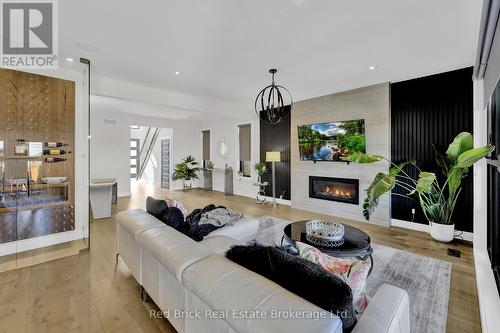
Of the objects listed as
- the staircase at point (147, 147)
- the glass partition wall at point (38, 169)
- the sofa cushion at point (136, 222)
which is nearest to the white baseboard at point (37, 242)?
the glass partition wall at point (38, 169)

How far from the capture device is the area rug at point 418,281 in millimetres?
1961

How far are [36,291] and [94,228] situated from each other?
6.97 feet

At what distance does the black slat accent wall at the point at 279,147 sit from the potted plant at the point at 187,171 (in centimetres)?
332

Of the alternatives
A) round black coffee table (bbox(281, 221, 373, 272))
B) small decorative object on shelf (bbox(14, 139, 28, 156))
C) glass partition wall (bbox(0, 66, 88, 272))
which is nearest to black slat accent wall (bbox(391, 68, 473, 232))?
round black coffee table (bbox(281, 221, 373, 272))

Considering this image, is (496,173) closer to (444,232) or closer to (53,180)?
(444,232)

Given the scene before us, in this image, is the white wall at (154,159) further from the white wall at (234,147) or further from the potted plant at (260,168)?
the potted plant at (260,168)

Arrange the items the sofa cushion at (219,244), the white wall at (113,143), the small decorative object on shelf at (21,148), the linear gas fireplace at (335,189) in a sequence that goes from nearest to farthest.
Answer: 1. the sofa cushion at (219,244)
2. the small decorative object on shelf at (21,148)
3. the linear gas fireplace at (335,189)
4. the white wall at (113,143)

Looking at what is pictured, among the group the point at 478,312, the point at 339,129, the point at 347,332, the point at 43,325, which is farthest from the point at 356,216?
the point at 43,325

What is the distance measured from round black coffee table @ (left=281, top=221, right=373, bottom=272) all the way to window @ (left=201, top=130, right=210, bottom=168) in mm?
6775

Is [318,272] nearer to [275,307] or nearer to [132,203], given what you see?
[275,307]

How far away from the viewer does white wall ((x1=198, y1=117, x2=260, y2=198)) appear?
7.40m

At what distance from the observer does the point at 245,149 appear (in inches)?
309

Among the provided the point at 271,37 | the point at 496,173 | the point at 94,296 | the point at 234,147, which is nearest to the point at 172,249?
the point at 94,296

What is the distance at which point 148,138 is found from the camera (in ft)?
34.9
